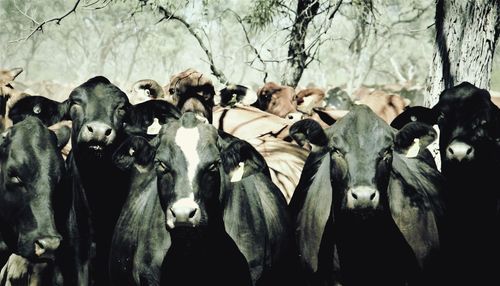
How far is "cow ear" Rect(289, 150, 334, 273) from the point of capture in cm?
571

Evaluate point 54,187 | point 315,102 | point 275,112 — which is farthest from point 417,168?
point 315,102

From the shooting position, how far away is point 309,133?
5633mm

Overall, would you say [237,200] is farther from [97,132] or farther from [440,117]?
[440,117]

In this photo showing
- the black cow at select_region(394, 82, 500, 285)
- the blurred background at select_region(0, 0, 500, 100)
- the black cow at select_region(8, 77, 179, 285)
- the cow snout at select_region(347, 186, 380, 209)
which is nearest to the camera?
the cow snout at select_region(347, 186, 380, 209)

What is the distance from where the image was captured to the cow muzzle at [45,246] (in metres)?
5.58

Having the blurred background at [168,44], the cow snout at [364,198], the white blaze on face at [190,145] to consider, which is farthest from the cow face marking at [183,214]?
the blurred background at [168,44]

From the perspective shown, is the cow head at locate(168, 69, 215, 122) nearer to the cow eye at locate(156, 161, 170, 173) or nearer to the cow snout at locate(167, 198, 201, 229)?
the cow eye at locate(156, 161, 170, 173)

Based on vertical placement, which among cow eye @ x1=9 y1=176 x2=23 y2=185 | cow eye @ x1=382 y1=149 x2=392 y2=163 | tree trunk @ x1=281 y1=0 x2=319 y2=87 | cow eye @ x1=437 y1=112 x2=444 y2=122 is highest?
tree trunk @ x1=281 y1=0 x2=319 y2=87

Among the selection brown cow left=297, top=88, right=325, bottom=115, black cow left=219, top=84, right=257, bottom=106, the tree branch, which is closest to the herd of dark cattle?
black cow left=219, top=84, right=257, bottom=106

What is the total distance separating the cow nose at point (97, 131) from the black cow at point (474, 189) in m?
2.43

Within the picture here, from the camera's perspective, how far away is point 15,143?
5.91 meters

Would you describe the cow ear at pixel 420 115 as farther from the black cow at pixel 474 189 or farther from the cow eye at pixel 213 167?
the cow eye at pixel 213 167

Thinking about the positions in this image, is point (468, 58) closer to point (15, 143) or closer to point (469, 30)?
point (469, 30)

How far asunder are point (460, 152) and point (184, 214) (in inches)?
100
